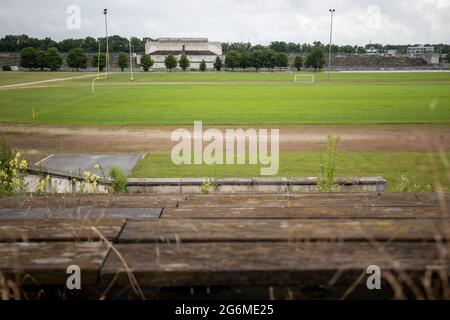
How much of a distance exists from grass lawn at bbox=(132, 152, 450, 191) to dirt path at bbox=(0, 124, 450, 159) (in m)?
1.38

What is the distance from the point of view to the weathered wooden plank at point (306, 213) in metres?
2.38

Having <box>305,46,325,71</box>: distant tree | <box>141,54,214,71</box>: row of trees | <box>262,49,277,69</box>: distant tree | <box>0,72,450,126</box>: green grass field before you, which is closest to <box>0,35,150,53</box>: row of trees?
<box>141,54,214,71</box>: row of trees

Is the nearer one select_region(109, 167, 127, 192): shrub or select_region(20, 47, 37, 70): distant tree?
select_region(109, 167, 127, 192): shrub

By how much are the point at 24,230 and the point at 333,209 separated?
1.84 metres

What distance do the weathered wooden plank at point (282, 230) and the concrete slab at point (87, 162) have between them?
35.8ft

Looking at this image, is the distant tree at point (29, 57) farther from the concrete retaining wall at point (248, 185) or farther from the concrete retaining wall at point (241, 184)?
the concrete retaining wall at point (248, 185)

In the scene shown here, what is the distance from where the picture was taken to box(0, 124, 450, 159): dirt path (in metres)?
16.8

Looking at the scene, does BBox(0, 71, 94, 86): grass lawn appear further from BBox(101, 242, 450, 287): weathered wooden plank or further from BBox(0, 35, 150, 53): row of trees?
BBox(0, 35, 150, 53): row of trees

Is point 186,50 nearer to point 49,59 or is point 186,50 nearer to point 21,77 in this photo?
point 49,59

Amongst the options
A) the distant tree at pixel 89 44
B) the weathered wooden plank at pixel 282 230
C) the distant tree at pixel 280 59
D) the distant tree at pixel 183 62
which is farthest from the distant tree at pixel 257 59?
the weathered wooden plank at pixel 282 230

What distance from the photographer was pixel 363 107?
99.9 ft

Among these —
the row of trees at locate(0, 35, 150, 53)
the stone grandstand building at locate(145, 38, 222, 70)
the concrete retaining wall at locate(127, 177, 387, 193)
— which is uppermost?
the row of trees at locate(0, 35, 150, 53)

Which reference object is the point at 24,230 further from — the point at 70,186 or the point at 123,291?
the point at 70,186
